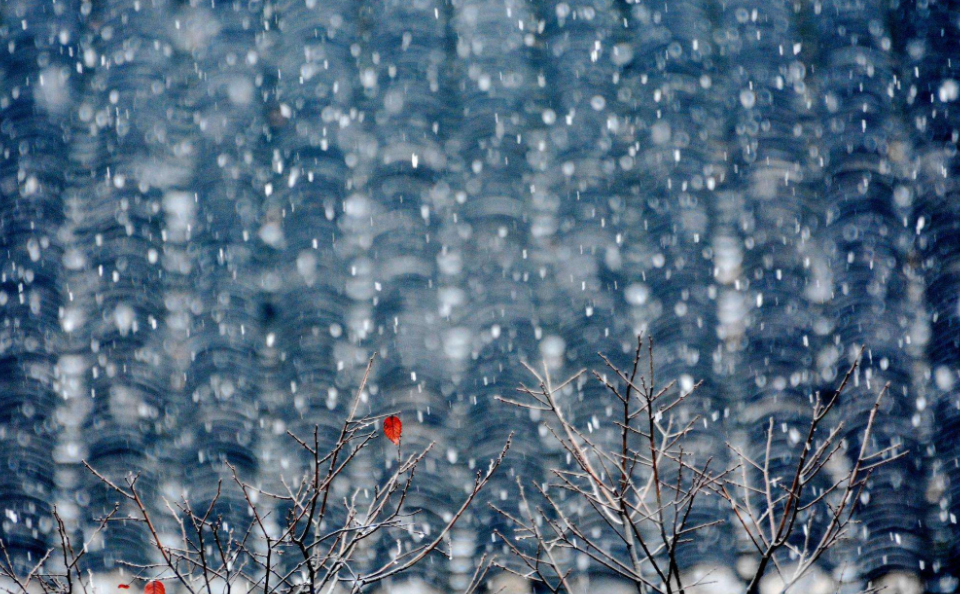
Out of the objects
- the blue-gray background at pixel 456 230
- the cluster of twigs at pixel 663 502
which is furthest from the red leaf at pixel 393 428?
the cluster of twigs at pixel 663 502

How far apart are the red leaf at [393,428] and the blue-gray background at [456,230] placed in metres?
0.15

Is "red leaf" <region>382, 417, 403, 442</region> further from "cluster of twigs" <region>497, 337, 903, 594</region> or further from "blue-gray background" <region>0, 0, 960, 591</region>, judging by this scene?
"cluster of twigs" <region>497, 337, 903, 594</region>

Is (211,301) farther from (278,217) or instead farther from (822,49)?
(822,49)

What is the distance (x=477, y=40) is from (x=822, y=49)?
171 cm

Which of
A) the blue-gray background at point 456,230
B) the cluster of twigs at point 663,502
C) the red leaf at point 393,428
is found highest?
the blue-gray background at point 456,230

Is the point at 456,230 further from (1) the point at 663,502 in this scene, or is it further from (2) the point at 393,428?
(1) the point at 663,502

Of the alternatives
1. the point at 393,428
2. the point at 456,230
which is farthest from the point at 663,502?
the point at 456,230

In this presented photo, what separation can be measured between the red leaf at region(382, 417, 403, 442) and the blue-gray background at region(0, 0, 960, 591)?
154 millimetres

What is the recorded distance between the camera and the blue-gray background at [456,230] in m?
3.47

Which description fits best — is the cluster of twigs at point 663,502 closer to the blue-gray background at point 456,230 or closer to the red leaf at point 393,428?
the blue-gray background at point 456,230

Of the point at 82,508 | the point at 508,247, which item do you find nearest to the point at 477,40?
the point at 508,247

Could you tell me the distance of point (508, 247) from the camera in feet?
12.9

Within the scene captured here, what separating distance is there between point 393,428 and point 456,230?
43.1 inches

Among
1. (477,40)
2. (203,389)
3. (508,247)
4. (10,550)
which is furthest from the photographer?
(477,40)
